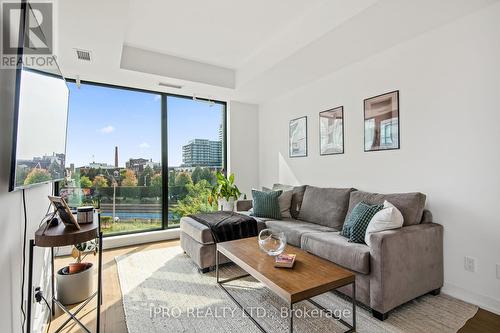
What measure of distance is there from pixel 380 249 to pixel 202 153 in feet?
11.7

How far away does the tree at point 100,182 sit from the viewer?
12.7ft

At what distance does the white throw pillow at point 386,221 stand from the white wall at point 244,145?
3.05m

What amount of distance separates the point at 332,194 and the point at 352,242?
994 mm

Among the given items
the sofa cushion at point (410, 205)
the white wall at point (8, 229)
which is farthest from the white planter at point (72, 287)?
the sofa cushion at point (410, 205)

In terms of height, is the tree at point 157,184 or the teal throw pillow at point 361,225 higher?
the tree at point 157,184

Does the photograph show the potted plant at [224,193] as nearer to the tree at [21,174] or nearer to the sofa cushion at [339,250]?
the sofa cushion at [339,250]

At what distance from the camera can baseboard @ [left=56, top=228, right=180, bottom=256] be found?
3.75 m

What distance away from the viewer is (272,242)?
2125 mm

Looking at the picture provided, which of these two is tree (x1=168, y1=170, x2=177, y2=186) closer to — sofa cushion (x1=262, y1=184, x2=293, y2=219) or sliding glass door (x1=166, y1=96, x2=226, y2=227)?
sliding glass door (x1=166, y1=96, x2=226, y2=227)

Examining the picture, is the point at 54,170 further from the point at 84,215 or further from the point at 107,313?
the point at 107,313

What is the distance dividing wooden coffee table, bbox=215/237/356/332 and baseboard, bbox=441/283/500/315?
1170 mm

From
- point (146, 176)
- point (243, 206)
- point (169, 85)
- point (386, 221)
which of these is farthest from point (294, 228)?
point (169, 85)

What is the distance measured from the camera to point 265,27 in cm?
302

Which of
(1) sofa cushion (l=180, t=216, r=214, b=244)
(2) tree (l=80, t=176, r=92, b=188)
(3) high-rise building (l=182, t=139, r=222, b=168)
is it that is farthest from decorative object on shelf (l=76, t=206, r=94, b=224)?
(3) high-rise building (l=182, t=139, r=222, b=168)
